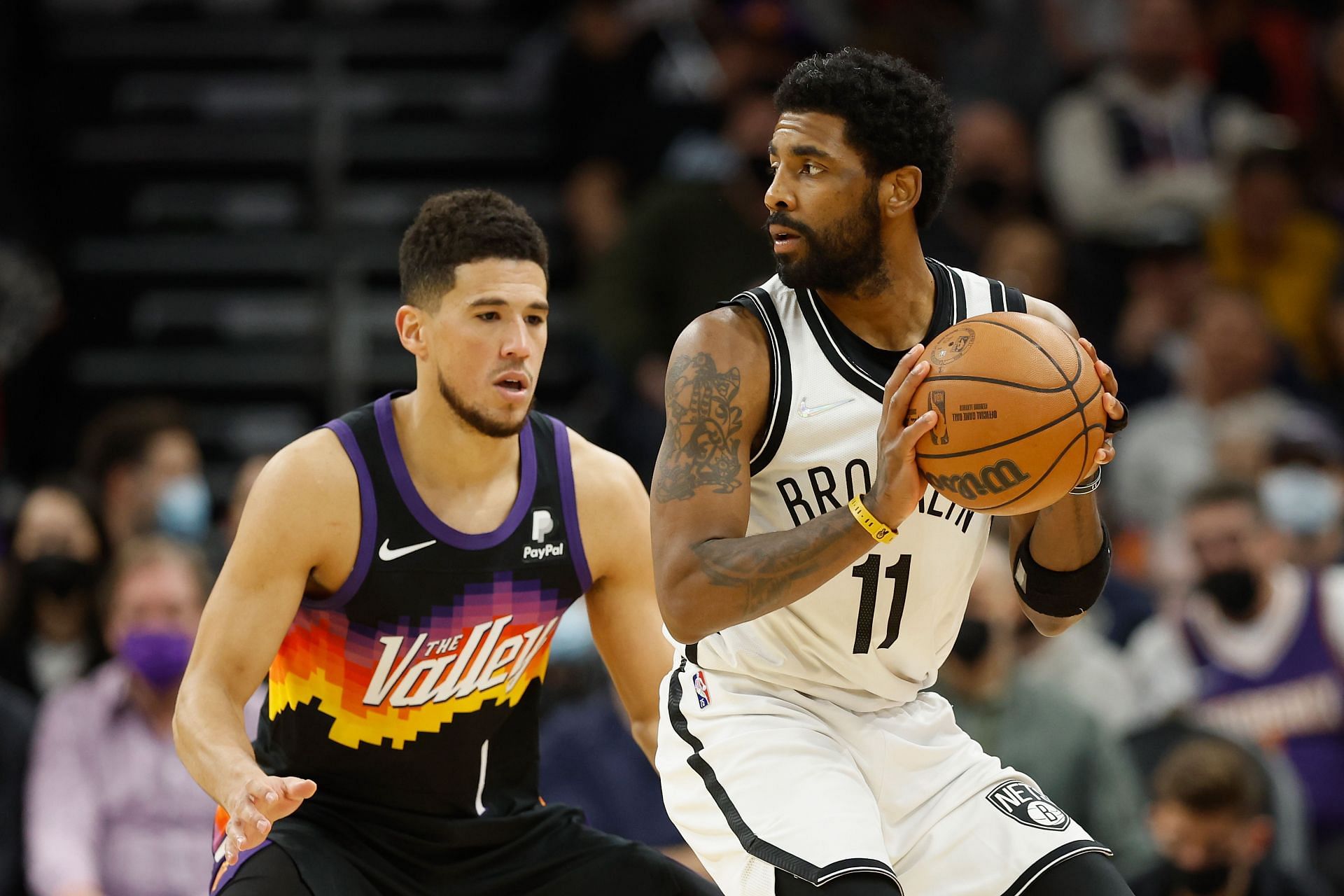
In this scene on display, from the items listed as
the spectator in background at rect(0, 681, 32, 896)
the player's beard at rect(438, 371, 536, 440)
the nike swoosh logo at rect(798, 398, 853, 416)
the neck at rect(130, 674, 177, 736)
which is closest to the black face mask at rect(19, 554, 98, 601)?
the spectator in background at rect(0, 681, 32, 896)

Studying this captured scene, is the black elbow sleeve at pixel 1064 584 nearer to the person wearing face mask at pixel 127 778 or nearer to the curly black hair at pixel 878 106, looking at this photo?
the curly black hair at pixel 878 106

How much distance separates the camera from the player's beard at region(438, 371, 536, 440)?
4836 millimetres

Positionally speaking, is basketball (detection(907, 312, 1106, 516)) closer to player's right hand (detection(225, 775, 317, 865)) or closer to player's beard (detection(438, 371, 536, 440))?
player's beard (detection(438, 371, 536, 440))

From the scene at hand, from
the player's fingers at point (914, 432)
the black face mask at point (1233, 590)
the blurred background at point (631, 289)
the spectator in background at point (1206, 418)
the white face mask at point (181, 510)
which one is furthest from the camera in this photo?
the spectator in background at point (1206, 418)

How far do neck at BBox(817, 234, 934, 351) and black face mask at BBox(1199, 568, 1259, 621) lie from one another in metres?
4.43

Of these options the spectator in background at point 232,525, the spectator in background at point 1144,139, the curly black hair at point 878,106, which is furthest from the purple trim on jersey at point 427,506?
the spectator in background at point 1144,139

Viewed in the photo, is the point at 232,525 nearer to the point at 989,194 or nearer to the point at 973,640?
the point at 973,640

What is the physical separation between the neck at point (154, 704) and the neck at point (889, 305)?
13.6ft

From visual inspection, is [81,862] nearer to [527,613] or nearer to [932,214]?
[527,613]

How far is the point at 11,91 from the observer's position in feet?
39.1

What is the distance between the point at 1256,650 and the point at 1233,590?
294mm

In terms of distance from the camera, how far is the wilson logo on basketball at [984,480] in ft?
12.9

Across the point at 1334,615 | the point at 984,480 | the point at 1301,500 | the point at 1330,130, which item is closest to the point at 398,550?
the point at 984,480

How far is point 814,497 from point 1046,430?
582 mm
